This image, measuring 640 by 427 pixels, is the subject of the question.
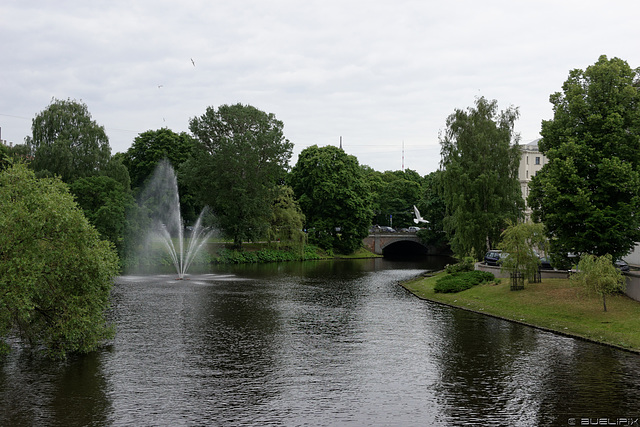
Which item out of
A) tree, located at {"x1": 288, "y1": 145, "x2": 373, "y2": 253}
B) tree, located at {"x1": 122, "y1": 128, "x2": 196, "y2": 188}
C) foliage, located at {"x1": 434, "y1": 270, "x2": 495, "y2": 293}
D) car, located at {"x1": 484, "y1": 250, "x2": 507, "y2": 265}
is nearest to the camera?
Answer: foliage, located at {"x1": 434, "y1": 270, "x2": 495, "y2": 293}

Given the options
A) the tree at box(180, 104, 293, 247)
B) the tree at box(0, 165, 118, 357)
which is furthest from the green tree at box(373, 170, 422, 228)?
the tree at box(0, 165, 118, 357)

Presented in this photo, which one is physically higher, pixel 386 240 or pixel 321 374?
pixel 386 240

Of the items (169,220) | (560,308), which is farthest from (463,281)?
(169,220)

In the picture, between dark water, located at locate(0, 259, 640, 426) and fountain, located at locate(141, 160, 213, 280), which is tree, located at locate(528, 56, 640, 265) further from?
fountain, located at locate(141, 160, 213, 280)

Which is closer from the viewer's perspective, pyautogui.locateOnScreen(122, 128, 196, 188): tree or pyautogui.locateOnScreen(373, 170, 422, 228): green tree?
pyautogui.locateOnScreen(122, 128, 196, 188): tree

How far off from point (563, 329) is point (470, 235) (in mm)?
29283

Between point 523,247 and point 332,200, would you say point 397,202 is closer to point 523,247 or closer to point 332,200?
point 332,200

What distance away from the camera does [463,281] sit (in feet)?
192

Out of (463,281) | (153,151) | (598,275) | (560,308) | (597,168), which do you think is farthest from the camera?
(153,151)

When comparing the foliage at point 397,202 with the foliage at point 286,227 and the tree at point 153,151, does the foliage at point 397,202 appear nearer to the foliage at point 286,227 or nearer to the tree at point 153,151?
the foliage at point 286,227

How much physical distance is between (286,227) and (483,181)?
46.9 meters

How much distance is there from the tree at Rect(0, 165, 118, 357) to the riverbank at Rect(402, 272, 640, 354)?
2977cm

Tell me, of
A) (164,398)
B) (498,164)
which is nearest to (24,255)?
(164,398)

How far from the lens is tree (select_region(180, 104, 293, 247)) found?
99.0 m
